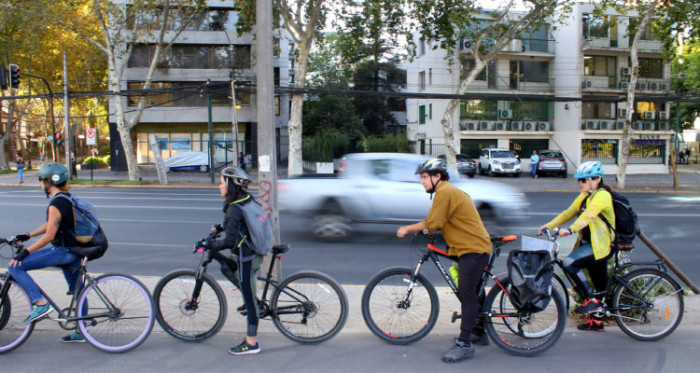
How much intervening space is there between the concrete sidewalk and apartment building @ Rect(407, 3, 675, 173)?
31745 mm

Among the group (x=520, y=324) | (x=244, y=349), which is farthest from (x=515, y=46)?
(x=244, y=349)

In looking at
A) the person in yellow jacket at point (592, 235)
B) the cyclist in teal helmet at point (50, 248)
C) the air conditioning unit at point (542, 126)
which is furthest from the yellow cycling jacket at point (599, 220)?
the air conditioning unit at point (542, 126)

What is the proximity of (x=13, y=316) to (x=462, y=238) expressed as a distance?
12.5ft

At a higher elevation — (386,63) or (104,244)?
(386,63)

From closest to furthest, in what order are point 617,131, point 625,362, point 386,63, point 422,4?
point 625,362 → point 422,4 → point 617,131 → point 386,63

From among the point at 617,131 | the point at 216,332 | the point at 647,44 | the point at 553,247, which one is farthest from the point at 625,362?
the point at 647,44

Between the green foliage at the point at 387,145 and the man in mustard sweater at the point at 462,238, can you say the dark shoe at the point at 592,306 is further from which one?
the green foliage at the point at 387,145

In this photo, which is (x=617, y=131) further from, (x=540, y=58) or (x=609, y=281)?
(x=609, y=281)

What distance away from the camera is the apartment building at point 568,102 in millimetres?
36844

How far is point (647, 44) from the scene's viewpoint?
37469 millimetres

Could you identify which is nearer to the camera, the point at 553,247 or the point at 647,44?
the point at 553,247

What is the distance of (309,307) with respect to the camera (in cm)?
471

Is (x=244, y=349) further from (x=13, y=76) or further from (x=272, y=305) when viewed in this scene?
(x=13, y=76)

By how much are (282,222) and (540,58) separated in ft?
103
